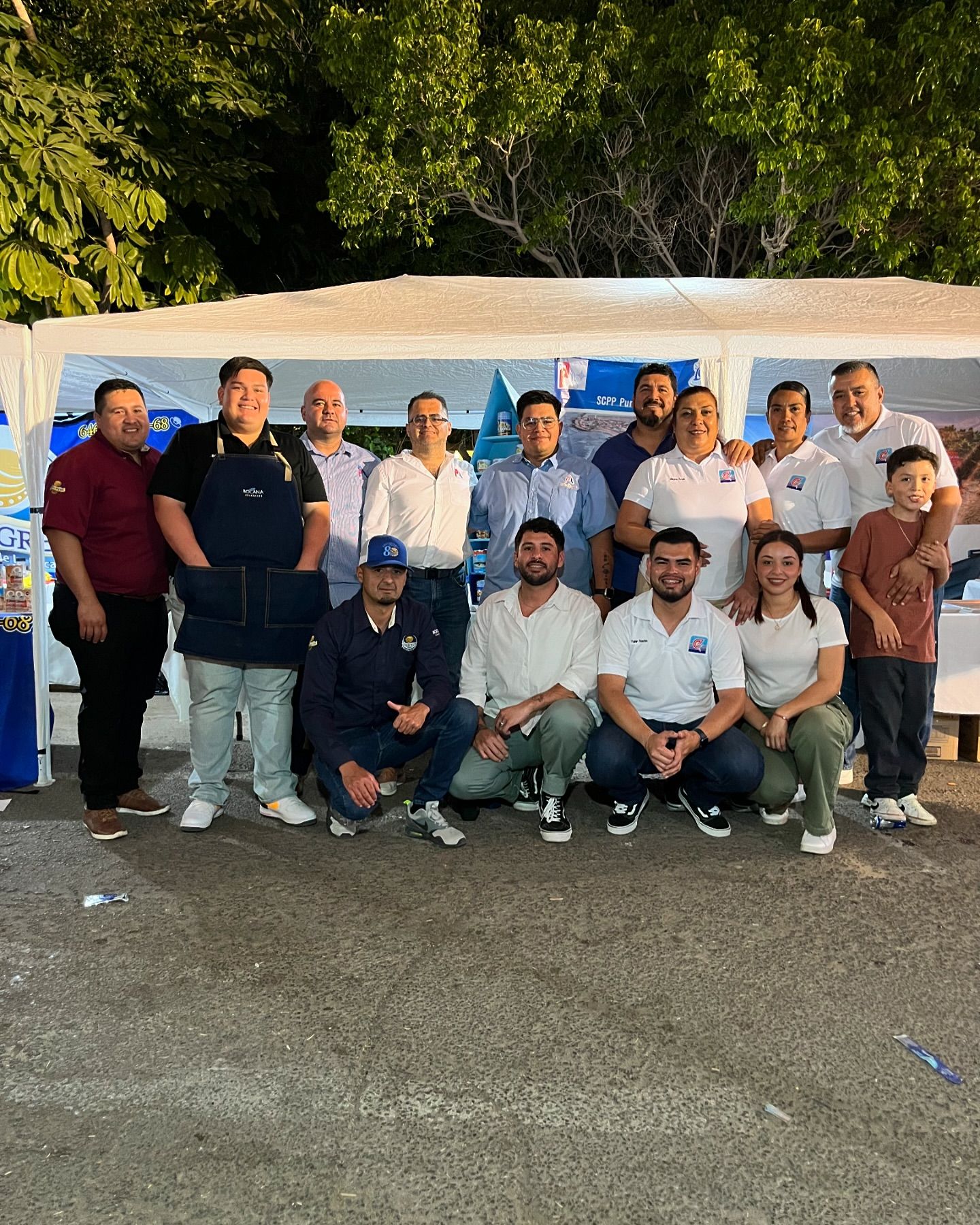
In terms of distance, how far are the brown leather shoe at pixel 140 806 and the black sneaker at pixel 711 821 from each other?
2.47 meters

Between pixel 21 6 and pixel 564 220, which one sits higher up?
pixel 21 6

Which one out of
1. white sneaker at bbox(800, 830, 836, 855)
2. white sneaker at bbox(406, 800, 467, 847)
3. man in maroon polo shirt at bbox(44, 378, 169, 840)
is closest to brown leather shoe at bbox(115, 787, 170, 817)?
man in maroon polo shirt at bbox(44, 378, 169, 840)

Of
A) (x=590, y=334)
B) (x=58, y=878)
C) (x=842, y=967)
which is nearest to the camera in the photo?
(x=842, y=967)

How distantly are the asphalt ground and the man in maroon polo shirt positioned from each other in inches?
18.0

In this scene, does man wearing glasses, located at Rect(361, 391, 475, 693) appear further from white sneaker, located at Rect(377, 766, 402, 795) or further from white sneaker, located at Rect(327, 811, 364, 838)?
white sneaker, located at Rect(327, 811, 364, 838)

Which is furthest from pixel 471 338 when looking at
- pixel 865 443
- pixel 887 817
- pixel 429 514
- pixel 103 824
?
pixel 887 817

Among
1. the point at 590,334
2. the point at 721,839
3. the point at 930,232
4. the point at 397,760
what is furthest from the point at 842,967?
the point at 930,232

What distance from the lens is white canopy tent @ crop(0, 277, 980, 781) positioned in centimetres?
486

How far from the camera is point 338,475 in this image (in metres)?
5.36

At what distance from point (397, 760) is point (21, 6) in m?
8.77

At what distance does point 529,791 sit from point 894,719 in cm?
173

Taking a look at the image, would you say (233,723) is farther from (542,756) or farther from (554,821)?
(554,821)

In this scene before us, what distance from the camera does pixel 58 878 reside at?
12.4 ft

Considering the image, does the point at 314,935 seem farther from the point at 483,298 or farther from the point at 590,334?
the point at 483,298
